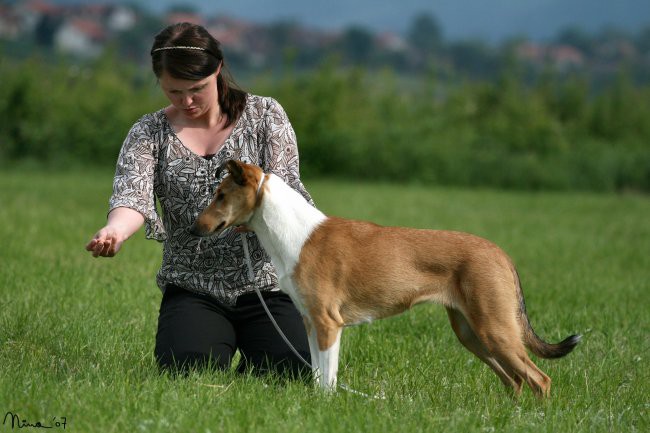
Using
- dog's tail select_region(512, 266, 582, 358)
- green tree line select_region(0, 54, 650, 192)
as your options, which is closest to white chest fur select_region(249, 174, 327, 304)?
dog's tail select_region(512, 266, 582, 358)

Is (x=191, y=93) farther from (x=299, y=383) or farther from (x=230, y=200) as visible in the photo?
(x=299, y=383)

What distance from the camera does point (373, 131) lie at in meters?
26.9

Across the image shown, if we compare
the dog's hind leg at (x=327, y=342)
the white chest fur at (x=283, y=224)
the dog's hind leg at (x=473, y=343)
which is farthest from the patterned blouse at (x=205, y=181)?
the dog's hind leg at (x=473, y=343)

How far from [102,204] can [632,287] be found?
9.98m

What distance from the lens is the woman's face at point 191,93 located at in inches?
203

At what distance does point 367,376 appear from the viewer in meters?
5.53

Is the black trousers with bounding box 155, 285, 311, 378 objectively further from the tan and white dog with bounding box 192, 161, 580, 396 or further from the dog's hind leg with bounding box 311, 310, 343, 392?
the tan and white dog with bounding box 192, 161, 580, 396

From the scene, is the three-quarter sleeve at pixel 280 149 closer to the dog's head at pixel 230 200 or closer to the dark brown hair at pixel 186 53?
the dark brown hair at pixel 186 53

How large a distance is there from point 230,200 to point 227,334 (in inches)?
43.9

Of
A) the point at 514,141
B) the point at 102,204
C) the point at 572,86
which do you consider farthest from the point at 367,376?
the point at 572,86

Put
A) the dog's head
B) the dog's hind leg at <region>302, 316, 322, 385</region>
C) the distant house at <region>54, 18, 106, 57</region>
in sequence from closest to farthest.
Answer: the dog's head → the dog's hind leg at <region>302, 316, 322, 385</region> → the distant house at <region>54, 18, 106, 57</region>

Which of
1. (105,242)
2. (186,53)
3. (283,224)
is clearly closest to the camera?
(105,242)

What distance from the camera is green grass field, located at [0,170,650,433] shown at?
423cm

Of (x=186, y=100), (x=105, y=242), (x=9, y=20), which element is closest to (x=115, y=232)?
(x=105, y=242)
